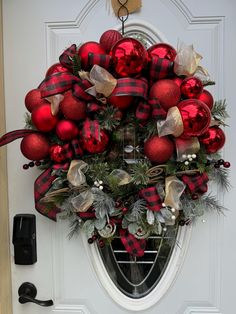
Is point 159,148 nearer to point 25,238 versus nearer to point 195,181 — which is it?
point 195,181

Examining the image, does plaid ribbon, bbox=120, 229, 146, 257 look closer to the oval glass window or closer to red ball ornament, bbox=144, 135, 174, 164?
the oval glass window

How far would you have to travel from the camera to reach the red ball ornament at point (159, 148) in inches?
34.1

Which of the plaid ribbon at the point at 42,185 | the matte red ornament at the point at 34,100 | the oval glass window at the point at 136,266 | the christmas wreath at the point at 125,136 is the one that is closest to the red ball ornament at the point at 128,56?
the christmas wreath at the point at 125,136

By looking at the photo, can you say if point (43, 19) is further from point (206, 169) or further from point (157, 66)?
point (206, 169)

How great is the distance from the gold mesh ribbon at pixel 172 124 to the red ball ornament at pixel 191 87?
5cm

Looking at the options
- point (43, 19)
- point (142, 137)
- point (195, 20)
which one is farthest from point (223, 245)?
point (43, 19)

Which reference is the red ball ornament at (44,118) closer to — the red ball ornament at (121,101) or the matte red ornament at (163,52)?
the red ball ornament at (121,101)

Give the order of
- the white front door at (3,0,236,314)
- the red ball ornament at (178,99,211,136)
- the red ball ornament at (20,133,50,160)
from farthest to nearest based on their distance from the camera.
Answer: the white front door at (3,0,236,314) < the red ball ornament at (20,133,50,160) < the red ball ornament at (178,99,211,136)

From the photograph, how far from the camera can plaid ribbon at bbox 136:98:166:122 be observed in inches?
33.8

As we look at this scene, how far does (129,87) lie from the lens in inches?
33.4

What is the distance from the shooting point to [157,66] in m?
0.87

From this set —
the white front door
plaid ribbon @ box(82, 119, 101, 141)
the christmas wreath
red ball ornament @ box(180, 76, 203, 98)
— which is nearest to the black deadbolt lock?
the white front door

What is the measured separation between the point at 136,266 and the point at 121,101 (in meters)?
0.54

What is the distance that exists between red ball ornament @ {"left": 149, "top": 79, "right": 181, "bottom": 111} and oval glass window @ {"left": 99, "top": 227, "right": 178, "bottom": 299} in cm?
46
